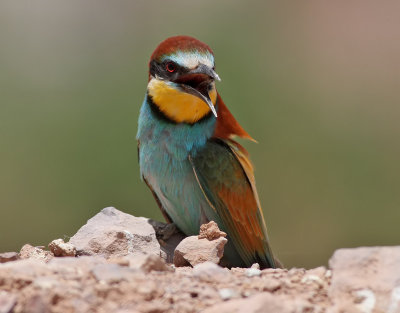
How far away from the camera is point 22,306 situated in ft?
3.84

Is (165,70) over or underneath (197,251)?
over

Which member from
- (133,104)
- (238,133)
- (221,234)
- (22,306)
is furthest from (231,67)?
(22,306)

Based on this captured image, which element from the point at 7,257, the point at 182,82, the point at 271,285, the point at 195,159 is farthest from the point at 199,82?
the point at 271,285

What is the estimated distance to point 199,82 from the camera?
90.4 inches

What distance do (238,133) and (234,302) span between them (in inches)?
48.4

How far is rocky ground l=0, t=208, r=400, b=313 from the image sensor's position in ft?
3.92

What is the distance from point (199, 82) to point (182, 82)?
0.06m

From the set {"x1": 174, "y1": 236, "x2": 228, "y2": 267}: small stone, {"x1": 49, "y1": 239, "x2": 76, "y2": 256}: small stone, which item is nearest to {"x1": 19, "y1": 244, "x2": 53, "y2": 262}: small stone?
{"x1": 49, "y1": 239, "x2": 76, "y2": 256}: small stone

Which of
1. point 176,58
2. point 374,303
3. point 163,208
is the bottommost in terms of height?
point 163,208

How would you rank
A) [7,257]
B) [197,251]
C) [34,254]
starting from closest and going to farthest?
[7,257], [197,251], [34,254]

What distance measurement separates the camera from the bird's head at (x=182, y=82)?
2.22 metres

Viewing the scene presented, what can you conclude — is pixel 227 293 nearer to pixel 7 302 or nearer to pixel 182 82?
pixel 7 302

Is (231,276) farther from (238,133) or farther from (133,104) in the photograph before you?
(133,104)

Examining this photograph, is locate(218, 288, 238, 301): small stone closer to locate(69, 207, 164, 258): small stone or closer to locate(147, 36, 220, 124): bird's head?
locate(69, 207, 164, 258): small stone
